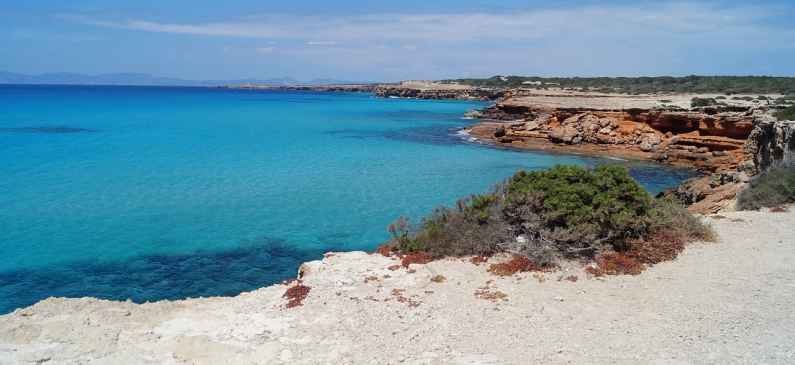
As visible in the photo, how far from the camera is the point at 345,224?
60.0 ft

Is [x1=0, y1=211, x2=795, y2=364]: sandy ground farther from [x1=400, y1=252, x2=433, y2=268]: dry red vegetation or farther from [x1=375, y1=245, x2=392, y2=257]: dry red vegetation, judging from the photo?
[x1=375, y1=245, x2=392, y2=257]: dry red vegetation

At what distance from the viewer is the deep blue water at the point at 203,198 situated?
44.9 ft

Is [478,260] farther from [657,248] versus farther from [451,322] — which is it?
[657,248]

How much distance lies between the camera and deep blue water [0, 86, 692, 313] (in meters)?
13.7

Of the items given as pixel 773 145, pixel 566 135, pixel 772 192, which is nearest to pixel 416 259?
pixel 772 192

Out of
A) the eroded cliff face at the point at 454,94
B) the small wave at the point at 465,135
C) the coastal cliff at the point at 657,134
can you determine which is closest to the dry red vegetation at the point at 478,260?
the coastal cliff at the point at 657,134

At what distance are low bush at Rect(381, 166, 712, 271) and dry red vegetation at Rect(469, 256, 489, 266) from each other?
124mm

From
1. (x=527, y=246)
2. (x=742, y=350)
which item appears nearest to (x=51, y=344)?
(x=527, y=246)

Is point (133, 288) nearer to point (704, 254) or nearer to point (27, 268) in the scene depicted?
point (27, 268)

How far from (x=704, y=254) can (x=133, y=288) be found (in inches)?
475

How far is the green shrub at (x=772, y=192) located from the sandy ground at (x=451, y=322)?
4557mm

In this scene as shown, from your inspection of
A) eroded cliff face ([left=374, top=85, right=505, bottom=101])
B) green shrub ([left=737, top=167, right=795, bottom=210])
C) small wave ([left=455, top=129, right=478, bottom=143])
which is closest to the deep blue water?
small wave ([left=455, top=129, right=478, bottom=143])

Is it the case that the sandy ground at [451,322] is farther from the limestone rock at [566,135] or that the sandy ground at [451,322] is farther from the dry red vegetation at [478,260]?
the limestone rock at [566,135]

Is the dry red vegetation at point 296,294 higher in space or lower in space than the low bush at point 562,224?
lower
